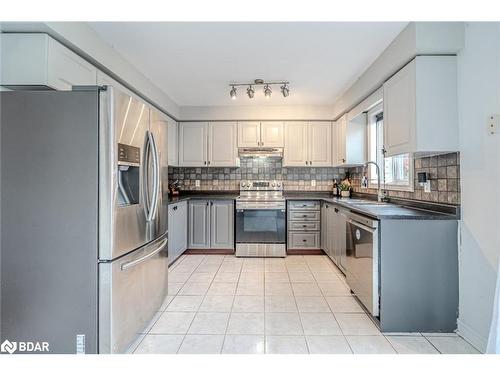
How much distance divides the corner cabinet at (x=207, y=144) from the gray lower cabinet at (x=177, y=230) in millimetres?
811

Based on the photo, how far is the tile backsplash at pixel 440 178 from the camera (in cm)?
206

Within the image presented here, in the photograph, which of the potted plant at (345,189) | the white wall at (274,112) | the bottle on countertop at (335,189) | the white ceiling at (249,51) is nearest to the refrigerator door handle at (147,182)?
the white ceiling at (249,51)

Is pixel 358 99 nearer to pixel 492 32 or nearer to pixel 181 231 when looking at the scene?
pixel 492 32

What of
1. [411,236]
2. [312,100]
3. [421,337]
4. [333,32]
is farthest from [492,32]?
[312,100]

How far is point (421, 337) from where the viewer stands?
1.93m

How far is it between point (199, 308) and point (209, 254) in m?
1.81

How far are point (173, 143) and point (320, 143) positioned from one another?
93.2 inches

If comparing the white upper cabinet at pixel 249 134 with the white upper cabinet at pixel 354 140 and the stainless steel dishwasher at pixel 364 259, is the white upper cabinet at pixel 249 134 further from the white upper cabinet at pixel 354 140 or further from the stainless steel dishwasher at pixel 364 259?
the stainless steel dishwasher at pixel 364 259

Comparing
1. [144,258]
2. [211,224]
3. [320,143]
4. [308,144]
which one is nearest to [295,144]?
[308,144]

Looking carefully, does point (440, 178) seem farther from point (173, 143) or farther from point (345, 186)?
point (173, 143)

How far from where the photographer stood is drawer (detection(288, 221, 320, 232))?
415cm

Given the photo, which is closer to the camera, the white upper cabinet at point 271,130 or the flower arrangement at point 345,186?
the flower arrangement at point 345,186

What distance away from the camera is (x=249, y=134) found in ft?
14.4

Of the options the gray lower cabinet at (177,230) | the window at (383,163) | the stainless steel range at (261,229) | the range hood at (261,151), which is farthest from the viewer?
the range hood at (261,151)
